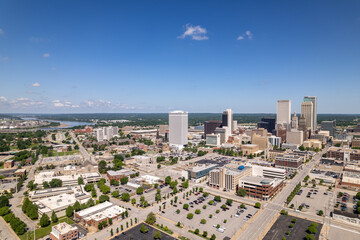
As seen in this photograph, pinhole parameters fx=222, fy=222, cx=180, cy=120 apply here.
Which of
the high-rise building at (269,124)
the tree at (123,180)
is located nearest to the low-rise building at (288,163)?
the tree at (123,180)

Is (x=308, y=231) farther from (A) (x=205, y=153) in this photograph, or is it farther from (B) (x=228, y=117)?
(B) (x=228, y=117)

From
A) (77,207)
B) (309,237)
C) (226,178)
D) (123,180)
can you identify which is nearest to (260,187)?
(226,178)

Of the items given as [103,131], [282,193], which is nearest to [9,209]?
[282,193]

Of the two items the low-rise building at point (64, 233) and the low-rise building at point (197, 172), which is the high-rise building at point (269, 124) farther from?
the low-rise building at point (64, 233)

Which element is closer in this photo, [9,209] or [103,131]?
[9,209]

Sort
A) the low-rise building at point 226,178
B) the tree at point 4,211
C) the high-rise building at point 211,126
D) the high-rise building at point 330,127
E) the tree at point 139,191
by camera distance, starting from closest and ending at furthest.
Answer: the tree at point 4,211
the tree at point 139,191
the low-rise building at point 226,178
the high-rise building at point 330,127
the high-rise building at point 211,126

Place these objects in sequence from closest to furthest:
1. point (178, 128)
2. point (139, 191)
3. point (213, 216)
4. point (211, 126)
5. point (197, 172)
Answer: point (213, 216), point (139, 191), point (197, 172), point (178, 128), point (211, 126)

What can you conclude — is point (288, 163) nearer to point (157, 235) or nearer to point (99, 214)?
point (157, 235)
